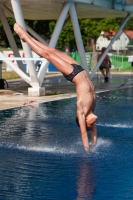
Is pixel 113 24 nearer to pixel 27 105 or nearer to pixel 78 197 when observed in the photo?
pixel 27 105

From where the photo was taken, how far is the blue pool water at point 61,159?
7.48 metres

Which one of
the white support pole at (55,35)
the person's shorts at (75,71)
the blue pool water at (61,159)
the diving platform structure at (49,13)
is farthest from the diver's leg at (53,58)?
the white support pole at (55,35)

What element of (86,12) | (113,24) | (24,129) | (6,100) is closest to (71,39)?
(113,24)

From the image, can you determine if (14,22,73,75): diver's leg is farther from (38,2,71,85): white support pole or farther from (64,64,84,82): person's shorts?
(38,2,71,85): white support pole

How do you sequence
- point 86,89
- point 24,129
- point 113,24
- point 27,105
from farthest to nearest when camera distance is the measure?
1. point 113,24
2. point 27,105
3. point 24,129
4. point 86,89

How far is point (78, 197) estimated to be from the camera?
280 inches

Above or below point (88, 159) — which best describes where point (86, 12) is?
above

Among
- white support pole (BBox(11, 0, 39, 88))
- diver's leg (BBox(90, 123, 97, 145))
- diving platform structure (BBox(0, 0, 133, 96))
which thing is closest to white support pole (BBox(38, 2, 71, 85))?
diving platform structure (BBox(0, 0, 133, 96))

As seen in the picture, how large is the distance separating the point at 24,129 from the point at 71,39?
55923 millimetres

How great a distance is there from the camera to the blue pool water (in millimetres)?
7477

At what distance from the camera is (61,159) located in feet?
31.2

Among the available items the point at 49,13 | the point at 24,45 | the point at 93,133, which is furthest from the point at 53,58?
the point at 49,13

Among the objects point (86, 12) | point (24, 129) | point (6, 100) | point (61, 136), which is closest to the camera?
point (61, 136)

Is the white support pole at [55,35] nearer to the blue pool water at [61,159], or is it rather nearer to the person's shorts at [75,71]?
the blue pool water at [61,159]
